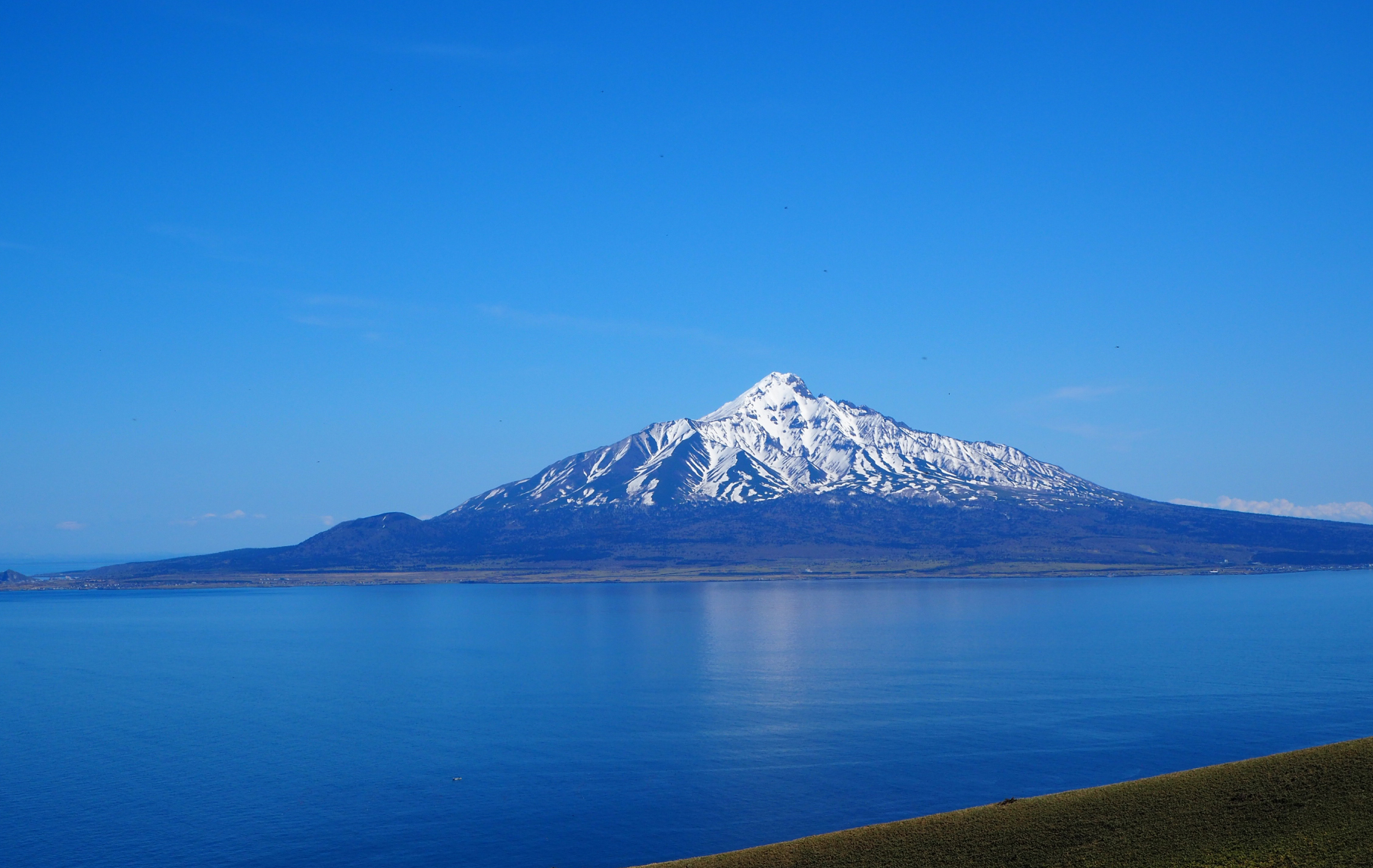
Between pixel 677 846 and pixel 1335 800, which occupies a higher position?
pixel 1335 800

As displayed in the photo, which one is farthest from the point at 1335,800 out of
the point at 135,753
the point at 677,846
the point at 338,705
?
the point at 338,705

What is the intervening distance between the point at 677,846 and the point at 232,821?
2670 centimetres

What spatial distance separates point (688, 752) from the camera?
252 ft

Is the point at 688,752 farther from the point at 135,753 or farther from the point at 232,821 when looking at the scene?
the point at 135,753

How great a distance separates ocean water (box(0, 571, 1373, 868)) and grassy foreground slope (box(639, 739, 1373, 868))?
36.2 feet

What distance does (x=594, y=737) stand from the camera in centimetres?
8406

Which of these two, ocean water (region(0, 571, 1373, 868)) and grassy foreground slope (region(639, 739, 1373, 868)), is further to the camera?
ocean water (region(0, 571, 1373, 868))

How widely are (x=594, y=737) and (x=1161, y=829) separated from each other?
161 feet

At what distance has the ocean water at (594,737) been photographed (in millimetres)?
58750

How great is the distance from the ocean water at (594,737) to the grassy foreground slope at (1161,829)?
11044 mm

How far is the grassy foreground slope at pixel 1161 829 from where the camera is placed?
40.2 m

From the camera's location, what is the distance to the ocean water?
193 feet

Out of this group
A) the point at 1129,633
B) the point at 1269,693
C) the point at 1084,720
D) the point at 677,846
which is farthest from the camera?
the point at 1129,633

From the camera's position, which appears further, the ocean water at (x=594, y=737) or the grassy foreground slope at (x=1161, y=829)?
the ocean water at (x=594, y=737)
